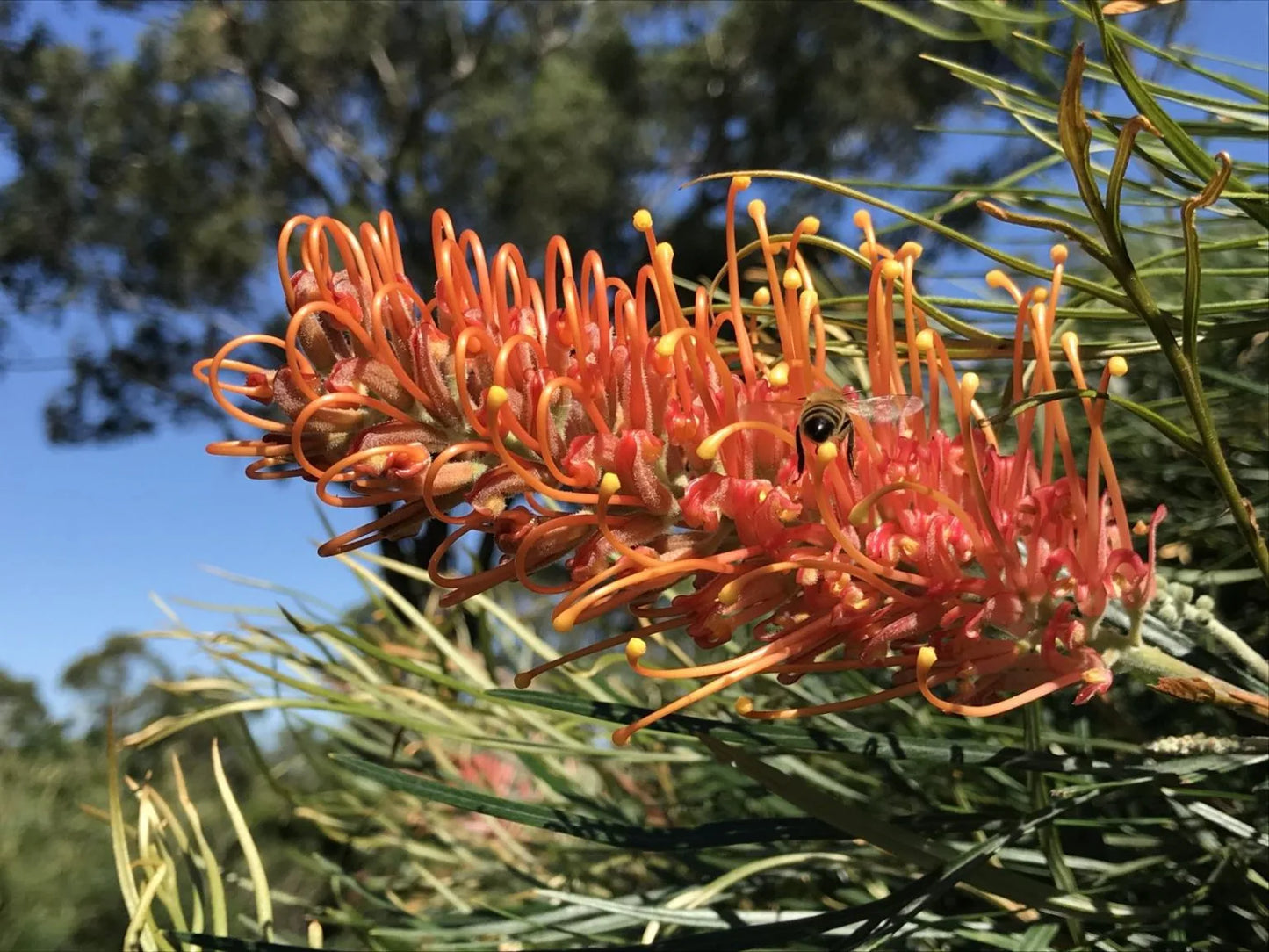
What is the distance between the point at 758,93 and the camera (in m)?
5.66

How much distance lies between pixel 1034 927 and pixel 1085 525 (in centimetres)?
17

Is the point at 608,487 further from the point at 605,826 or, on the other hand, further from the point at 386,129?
the point at 386,129

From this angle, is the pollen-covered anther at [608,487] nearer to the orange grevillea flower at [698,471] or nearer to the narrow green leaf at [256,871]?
the orange grevillea flower at [698,471]

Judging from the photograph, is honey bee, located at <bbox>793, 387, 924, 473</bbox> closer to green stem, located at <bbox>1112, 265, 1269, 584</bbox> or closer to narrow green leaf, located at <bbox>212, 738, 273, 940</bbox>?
green stem, located at <bbox>1112, 265, 1269, 584</bbox>

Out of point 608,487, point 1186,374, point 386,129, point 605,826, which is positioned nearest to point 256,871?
point 605,826

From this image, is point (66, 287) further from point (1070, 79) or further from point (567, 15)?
point (1070, 79)

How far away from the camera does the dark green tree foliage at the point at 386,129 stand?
552 centimetres

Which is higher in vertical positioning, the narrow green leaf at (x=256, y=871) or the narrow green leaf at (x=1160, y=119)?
the narrow green leaf at (x=1160, y=119)

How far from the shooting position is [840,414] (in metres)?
0.31

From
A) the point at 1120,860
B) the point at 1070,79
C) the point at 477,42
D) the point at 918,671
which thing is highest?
the point at 477,42

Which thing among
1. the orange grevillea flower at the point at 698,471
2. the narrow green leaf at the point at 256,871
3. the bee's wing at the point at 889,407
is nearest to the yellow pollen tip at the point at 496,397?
the orange grevillea flower at the point at 698,471

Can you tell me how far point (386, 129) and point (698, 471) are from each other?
648 centimetres

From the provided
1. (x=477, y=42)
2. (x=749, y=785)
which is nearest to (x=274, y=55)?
(x=477, y=42)

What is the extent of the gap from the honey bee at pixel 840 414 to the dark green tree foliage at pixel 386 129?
16.5 feet
